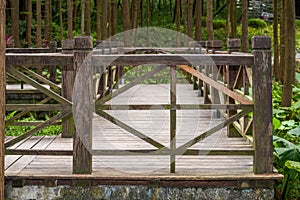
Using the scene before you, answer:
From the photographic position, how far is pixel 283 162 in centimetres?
596

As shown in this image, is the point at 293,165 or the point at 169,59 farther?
the point at 293,165

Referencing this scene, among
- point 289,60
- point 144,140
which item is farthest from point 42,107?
point 289,60

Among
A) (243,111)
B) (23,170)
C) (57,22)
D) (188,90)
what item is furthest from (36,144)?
(57,22)

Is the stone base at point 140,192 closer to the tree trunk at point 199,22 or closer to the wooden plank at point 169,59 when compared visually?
the wooden plank at point 169,59

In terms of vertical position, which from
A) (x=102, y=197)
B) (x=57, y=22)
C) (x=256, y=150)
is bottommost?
(x=102, y=197)

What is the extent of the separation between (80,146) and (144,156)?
979 mm

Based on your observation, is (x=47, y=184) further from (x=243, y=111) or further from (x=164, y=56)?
(x=243, y=111)

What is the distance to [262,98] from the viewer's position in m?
4.99

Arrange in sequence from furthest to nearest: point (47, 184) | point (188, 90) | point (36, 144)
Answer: point (188, 90)
point (36, 144)
point (47, 184)

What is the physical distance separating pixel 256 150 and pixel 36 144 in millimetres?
3013

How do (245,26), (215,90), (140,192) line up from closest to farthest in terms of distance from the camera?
(140,192)
(215,90)
(245,26)

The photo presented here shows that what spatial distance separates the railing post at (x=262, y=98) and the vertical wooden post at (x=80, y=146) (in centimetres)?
162

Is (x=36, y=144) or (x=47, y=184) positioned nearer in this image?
(x=47, y=184)

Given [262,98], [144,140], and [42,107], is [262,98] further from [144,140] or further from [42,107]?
[42,107]
